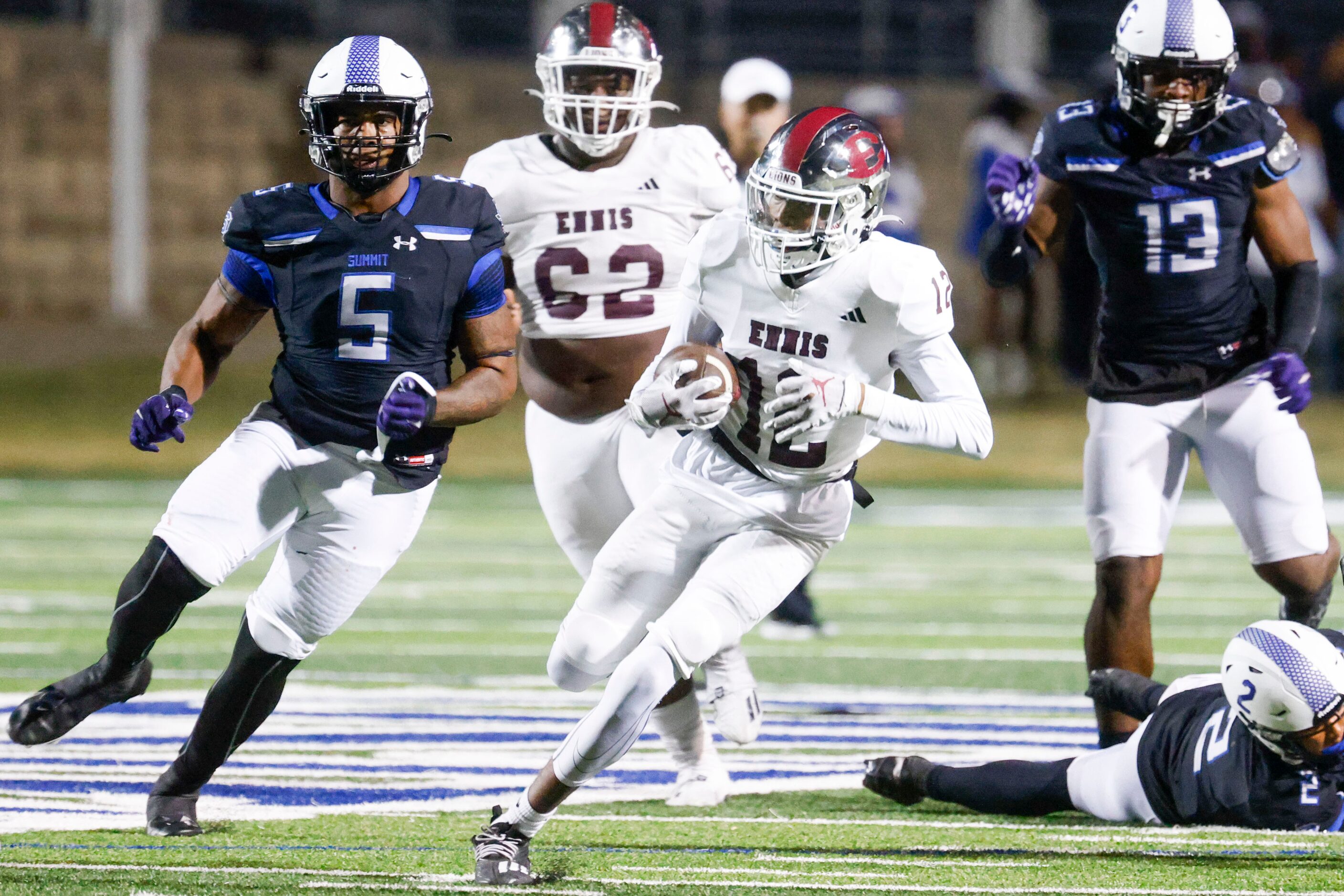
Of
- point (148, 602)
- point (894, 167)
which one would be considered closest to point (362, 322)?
point (148, 602)

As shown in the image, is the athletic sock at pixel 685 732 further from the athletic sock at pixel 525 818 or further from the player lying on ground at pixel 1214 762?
the athletic sock at pixel 525 818

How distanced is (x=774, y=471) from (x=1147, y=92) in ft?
5.04

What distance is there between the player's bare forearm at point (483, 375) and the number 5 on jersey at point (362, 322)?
0.18m

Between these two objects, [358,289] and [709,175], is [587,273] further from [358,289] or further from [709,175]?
[358,289]

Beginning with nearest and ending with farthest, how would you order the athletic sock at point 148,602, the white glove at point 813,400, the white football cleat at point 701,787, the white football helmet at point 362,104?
1. the white glove at point 813,400
2. the athletic sock at point 148,602
3. the white football helmet at point 362,104
4. the white football cleat at point 701,787

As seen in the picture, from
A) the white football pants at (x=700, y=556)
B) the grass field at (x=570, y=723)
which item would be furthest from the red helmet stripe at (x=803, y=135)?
the grass field at (x=570, y=723)

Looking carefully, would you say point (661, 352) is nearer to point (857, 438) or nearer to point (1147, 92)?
point (857, 438)

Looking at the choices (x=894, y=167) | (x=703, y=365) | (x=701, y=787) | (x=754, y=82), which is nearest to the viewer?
(x=703, y=365)

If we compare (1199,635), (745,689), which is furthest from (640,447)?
(1199,635)

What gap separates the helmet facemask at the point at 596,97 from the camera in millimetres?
5000

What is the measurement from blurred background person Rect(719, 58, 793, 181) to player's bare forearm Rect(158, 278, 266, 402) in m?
2.42

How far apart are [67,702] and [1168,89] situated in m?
2.98

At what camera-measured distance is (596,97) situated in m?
4.99

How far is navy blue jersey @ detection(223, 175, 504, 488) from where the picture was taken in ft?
14.0
